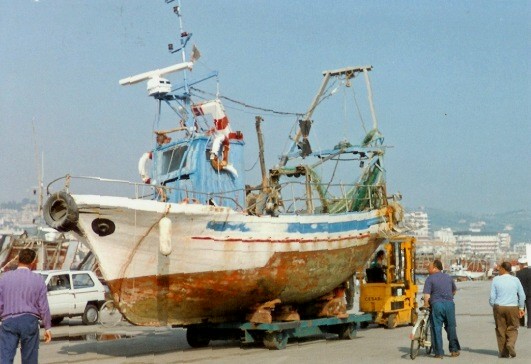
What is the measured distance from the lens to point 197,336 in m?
15.8

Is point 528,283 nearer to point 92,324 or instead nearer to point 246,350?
point 246,350

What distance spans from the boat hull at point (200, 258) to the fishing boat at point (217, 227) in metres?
0.02

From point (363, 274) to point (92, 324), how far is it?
844cm

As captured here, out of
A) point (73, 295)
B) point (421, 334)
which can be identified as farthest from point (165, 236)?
point (73, 295)

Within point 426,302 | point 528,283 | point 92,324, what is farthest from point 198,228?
point 92,324

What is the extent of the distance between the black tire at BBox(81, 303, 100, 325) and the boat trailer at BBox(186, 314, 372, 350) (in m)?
8.08

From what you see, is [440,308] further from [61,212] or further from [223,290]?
[61,212]

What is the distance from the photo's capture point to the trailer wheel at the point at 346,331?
17.2 metres

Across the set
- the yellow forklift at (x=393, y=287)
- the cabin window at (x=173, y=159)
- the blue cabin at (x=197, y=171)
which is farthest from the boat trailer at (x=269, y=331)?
the cabin window at (x=173, y=159)

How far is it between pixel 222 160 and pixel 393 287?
5571 mm

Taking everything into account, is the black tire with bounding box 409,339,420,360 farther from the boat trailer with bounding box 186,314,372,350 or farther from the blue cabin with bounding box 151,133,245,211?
the blue cabin with bounding box 151,133,245,211

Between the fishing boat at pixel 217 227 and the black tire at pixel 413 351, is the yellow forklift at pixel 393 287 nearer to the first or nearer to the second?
the fishing boat at pixel 217 227

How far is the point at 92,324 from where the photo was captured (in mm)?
23297

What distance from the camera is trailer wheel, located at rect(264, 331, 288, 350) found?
1492 cm
